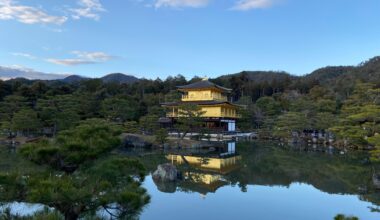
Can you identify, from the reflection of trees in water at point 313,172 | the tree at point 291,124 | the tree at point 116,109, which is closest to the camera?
the reflection of trees in water at point 313,172

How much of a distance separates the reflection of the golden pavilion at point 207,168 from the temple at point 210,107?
960cm

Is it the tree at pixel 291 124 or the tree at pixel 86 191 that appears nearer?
the tree at pixel 86 191

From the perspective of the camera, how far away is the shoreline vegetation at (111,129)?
4.51 metres

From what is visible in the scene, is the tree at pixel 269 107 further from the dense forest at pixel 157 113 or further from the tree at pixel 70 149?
the tree at pixel 70 149

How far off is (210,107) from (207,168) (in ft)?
54.4

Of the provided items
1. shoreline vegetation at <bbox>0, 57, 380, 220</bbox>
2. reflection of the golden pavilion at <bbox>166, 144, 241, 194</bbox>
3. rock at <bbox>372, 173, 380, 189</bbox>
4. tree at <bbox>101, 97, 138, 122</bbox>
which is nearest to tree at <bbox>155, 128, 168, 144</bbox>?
shoreline vegetation at <bbox>0, 57, 380, 220</bbox>

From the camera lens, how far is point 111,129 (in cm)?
598

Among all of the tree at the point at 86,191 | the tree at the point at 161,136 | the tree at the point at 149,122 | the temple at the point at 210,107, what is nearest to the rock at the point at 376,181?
the tree at the point at 86,191

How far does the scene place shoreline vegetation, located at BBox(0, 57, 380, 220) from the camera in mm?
4512

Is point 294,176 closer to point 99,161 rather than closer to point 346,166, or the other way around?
point 346,166

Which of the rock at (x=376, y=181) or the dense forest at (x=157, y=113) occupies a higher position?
the dense forest at (x=157, y=113)

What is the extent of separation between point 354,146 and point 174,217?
62.7ft

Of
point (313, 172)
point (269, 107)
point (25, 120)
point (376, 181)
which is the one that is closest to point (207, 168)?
point (313, 172)

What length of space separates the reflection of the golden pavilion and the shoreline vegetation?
132 inches
